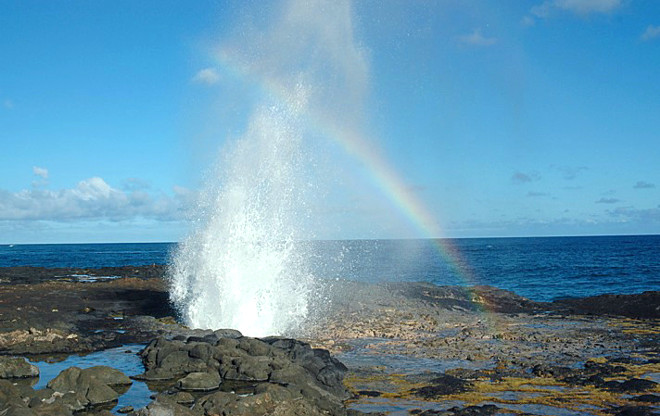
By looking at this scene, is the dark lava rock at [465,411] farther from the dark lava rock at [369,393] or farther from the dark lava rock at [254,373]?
the dark lava rock at [254,373]

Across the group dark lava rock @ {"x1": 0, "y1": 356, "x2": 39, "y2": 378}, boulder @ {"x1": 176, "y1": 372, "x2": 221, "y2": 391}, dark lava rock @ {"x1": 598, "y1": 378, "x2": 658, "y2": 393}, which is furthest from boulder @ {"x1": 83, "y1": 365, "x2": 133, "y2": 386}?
dark lava rock @ {"x1": 598, "y1": 378, "x2": 658, "y2": 393}

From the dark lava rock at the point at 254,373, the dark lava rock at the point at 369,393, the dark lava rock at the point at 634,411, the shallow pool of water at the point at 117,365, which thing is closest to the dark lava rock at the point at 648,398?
the dark lava rock at the point at 634,411

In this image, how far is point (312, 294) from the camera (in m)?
37.3

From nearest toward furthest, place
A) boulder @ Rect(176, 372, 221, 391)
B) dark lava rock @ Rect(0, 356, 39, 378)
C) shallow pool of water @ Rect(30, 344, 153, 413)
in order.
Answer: shallow pool of water @ Rect(30, 344, 153, 413) → boulder @ Rect(176, 372, 221, 391) → dark lava rock @ Rect(0, 356, 39, 378)

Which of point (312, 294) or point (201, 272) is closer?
point (201, 272)

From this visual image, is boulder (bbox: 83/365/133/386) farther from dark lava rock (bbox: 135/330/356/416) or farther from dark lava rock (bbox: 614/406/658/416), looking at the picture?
dark lava rock (bbox: 614/406/658/416)

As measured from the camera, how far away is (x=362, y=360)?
21.7m

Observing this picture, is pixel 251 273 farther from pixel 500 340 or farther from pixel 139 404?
pixel 139 404

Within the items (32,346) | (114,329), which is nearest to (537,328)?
(114,329)

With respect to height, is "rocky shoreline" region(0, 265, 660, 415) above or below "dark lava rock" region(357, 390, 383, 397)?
above

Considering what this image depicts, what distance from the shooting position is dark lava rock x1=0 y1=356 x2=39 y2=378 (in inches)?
717

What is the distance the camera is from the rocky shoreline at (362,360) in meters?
15.4

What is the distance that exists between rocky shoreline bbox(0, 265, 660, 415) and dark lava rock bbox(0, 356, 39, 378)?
1.7 inches

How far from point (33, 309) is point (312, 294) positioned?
15587mm
